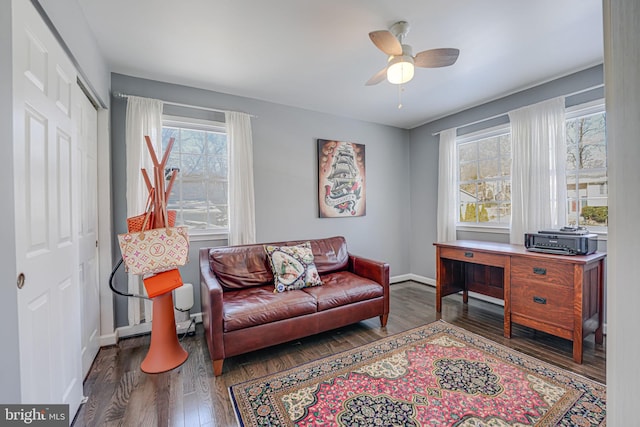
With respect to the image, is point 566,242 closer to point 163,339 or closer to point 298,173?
Answer: point 298,173

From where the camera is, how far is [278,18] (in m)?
1.91

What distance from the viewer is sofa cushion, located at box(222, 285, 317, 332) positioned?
6.88ft

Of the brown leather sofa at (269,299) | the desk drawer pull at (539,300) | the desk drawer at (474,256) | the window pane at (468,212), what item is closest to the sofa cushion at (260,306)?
the brown leather sofa at (269,299)

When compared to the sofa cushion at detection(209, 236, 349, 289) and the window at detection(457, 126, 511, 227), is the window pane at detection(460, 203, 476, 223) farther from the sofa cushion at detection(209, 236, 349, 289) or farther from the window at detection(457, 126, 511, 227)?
the sofa cushion at detection(209, 236, 349, 289)

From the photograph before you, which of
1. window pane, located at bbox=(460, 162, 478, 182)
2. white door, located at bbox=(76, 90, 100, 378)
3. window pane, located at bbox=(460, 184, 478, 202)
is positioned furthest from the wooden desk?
white door, located at bbox=(76, 90, 100, 378)

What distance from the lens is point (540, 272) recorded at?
2342 millimetres

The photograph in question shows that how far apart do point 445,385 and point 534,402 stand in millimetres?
507

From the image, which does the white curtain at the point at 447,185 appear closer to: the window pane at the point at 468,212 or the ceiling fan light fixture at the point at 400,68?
the window pane at the point at 468,212

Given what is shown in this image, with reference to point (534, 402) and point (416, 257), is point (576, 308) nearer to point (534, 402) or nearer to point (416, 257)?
point (534, 402)

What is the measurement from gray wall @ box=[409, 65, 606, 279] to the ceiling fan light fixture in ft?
6.45

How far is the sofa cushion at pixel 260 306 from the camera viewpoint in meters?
2.10

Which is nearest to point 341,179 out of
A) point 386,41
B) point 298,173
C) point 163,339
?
point 298,173

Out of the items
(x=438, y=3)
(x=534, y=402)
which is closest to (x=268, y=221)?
(x=438, y=3)

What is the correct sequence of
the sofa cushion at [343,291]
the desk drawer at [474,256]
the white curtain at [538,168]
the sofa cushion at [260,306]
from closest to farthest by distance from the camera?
the sofa cushion at [260,306] → the sofa cushion at [343,291] → the desk drawer at [474,256] → the white curtain at [538,168]
